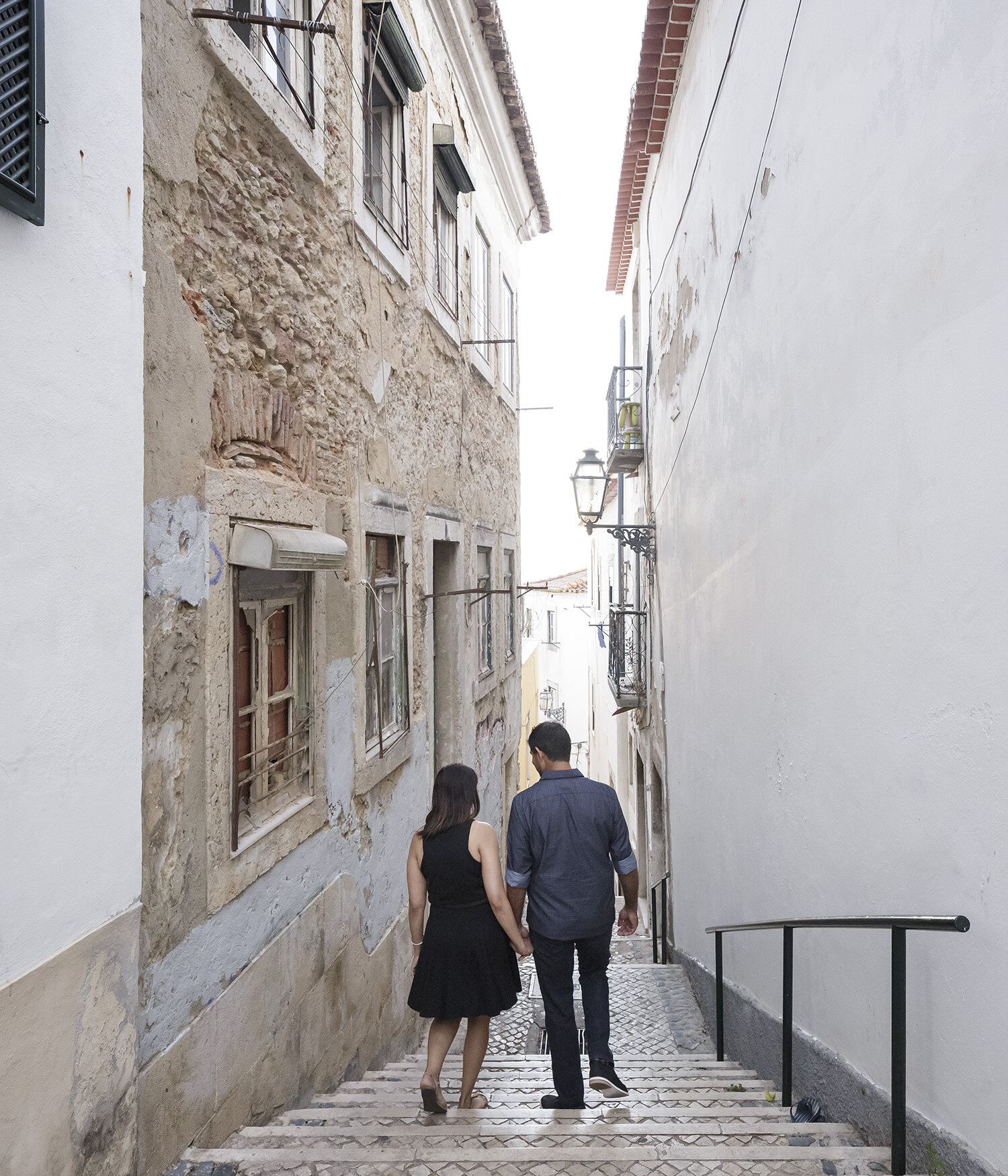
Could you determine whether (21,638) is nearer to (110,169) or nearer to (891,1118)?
(110,169)

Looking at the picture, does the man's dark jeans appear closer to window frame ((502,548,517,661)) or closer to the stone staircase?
the stone staircase

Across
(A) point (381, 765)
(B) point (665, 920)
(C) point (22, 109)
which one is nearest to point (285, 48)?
(C) point (22, 109)

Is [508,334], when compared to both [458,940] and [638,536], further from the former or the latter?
[458,940]

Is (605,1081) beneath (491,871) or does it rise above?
beneath

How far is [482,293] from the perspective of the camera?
378 inches

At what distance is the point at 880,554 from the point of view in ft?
9.73

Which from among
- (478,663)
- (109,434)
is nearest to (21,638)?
(109,434)

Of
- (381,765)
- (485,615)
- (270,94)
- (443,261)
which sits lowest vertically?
(381,765)

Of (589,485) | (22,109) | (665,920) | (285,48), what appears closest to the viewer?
(22,109)

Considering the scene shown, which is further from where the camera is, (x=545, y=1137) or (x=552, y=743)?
(x=552, y=743)

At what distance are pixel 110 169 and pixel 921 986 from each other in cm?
338

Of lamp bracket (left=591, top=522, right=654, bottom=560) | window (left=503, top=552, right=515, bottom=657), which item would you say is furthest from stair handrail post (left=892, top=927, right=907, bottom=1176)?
window (left=503, top=552, right=515, bottom=657)

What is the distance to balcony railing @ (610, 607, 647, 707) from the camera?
11133 millimetres

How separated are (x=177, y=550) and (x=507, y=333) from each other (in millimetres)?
8960
